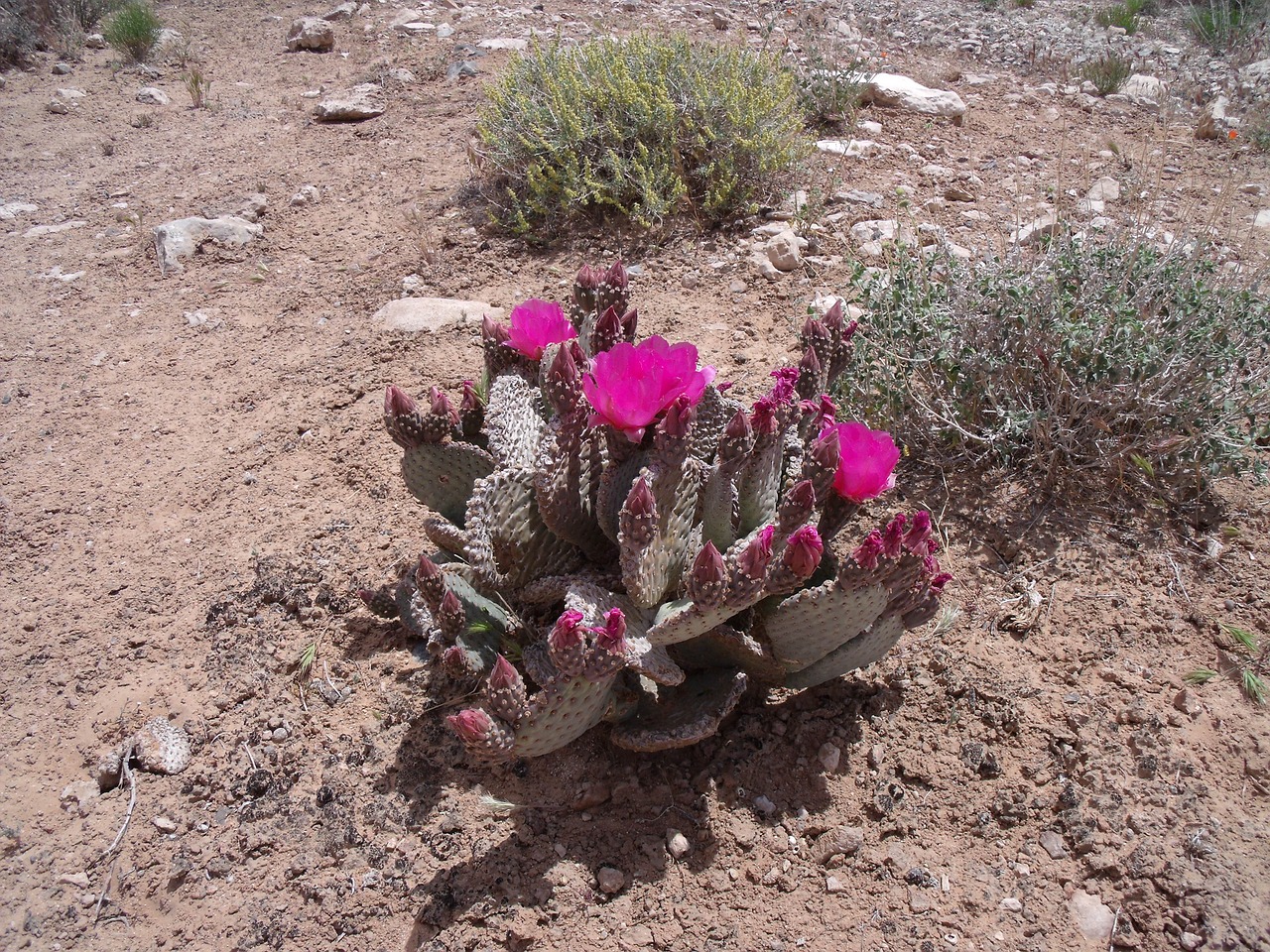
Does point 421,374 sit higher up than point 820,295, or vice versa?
point 820,295

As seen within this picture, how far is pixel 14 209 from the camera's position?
17.5 feet

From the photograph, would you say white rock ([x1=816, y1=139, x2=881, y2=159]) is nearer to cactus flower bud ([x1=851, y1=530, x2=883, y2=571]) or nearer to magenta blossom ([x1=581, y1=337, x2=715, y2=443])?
magenta blossom ([x1=581, y1=337, x2=715, y2=443])

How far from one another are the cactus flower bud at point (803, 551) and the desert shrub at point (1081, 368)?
Result: 1.25 m

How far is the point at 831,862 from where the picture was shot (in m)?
1.98

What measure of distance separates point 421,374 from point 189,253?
201 centimetres

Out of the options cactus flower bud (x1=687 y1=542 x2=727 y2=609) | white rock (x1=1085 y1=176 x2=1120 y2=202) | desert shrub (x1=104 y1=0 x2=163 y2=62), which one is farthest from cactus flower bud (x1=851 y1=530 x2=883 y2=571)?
desert shrub (x1=104 y1=0 x2=163 y2=62)

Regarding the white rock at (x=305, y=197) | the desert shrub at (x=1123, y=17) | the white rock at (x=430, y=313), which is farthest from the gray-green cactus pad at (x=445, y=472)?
the desert shrub at (x=1123, y=17)

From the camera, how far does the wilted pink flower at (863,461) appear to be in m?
1.86

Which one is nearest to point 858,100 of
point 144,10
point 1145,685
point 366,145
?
point 366,145

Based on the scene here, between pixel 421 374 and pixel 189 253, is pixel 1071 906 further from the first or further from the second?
pixel 189 253

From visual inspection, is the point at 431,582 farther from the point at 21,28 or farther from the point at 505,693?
the point at 21,28

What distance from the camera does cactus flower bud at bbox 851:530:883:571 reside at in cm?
168

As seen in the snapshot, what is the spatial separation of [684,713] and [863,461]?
71 centimetres

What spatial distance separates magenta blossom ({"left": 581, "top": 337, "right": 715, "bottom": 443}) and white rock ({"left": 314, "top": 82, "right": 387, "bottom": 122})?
5.11 meters
